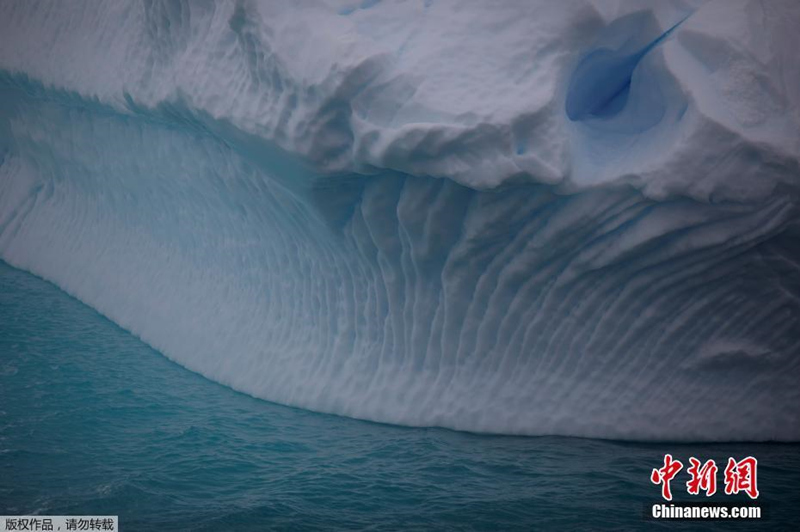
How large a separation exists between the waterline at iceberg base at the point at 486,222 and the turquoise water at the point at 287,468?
1.5 inches

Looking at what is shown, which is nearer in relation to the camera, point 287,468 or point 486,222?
point 486,222

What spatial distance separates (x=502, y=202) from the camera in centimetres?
417

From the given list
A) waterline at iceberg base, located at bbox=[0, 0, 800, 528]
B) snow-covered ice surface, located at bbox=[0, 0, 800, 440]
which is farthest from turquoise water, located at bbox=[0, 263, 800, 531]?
snow-covered ice surface, located at bbox=[0, 0, 800, 440]

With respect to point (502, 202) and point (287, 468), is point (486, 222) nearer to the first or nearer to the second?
point (502, 202)

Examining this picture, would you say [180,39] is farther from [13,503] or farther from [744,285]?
[744,285]

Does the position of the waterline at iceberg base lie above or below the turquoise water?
above

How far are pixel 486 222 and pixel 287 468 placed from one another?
1560 mm

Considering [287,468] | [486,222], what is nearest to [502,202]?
[486,222]

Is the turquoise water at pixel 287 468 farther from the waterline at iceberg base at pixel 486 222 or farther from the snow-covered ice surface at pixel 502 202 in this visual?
the snow-covered ice surface at pixel 502 202

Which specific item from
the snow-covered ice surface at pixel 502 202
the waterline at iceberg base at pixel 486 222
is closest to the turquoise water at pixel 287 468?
the waterline at iceberg base at pixel 486 222

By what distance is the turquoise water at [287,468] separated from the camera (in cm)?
383

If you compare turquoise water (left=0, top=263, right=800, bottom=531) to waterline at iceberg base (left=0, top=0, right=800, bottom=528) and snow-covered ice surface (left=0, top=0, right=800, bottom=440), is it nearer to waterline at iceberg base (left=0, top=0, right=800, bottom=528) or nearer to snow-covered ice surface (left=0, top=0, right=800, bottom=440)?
waterline at iceberg base (left=0, top=0, right=800, bottom=528)

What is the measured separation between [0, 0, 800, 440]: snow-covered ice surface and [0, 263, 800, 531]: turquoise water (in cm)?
23

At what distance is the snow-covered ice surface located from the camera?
3906 millimetres
